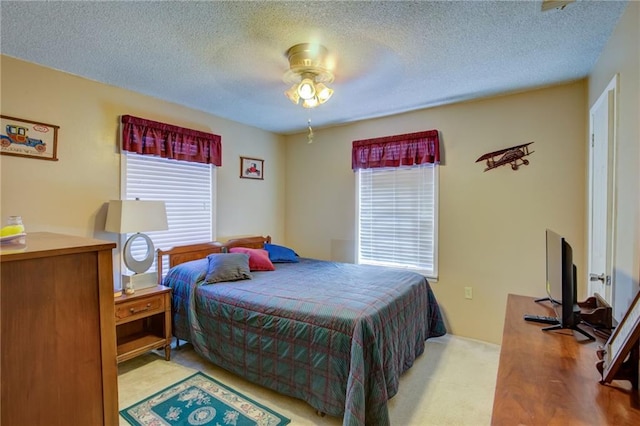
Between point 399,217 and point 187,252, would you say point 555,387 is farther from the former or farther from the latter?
point 187,252

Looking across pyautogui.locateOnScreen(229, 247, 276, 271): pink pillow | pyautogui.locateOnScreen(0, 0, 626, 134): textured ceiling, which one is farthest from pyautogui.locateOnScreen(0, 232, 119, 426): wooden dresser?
pyautogui.locateOnScreen(229, 247, 276, 271): pink pillow

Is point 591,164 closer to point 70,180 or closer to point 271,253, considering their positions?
point 271,253

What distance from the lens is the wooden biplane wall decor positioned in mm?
2963

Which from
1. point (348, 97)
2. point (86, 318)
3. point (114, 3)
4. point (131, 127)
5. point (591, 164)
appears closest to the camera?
point (86, 318)

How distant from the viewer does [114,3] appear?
1675 millimetres

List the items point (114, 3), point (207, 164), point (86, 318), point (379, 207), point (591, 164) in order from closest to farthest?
1. point (86, 318)
2. point (114, 3)
3. point (591, 164)
4. point (207, 164)
5. point (379, 207)

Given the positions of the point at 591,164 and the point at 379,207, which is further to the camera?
the point at 379,207

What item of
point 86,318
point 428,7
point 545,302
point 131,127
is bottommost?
point 545,302

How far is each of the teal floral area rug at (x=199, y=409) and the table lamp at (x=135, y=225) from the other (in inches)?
35.7

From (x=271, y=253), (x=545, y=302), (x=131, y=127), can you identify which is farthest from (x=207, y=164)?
(x=545, y=302)

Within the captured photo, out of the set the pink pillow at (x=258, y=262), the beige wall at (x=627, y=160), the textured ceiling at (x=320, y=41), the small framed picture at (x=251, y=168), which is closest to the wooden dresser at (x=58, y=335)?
the textured ceiling at (x=320, y=41)

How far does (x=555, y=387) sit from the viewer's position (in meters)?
1.11

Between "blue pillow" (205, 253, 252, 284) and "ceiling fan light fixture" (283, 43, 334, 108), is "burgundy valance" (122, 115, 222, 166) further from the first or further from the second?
"ceiling fan light fixture" (283, 43, 334, 108)

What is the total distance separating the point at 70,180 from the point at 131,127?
0.70 m
